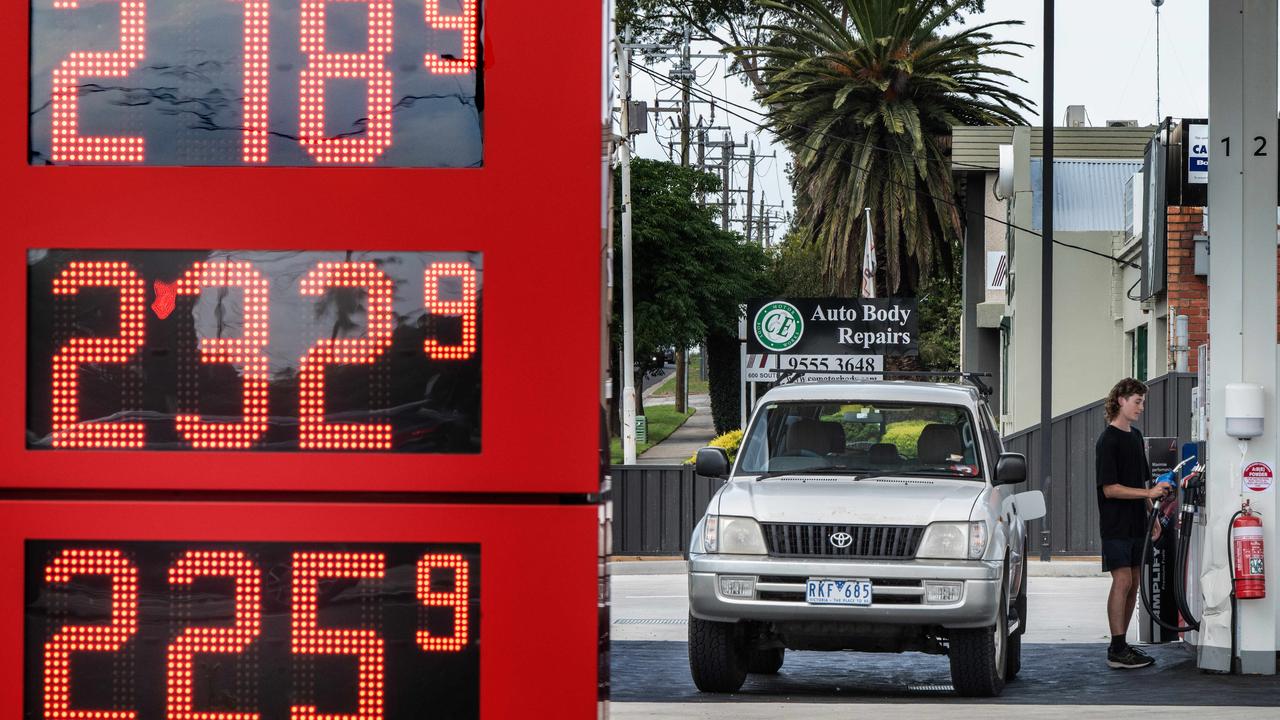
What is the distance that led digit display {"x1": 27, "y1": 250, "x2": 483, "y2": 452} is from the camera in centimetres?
389

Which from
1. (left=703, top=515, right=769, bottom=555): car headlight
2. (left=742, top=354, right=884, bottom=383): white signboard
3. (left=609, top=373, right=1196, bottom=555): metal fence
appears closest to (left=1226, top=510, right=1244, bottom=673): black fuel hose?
(left=703, top=515, right=769, bottom=555): car headlight

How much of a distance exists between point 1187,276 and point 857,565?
12.6 m

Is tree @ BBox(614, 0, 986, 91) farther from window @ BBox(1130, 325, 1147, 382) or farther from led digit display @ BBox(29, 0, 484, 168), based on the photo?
led digit display @ BBox(29, 0, 484, 168)

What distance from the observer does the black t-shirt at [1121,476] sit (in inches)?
473

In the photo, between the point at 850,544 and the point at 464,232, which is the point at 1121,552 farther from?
the point at 464,232

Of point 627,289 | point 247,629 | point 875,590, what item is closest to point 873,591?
point 875,590

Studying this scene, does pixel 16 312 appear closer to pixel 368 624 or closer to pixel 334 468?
pixel 334 468

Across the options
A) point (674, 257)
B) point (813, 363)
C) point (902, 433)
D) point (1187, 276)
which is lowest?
point (902, 433)

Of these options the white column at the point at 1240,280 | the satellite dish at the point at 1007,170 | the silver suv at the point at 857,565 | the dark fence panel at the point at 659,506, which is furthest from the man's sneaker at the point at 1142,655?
the satellite dish at the point at 1007,170

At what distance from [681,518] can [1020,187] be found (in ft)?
50.0

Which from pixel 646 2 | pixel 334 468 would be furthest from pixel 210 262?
pixel 646 2

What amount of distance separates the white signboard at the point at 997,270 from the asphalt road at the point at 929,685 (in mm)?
22662

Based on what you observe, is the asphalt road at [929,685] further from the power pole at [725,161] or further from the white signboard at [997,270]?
the power pole at [725,161]

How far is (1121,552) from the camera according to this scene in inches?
479
